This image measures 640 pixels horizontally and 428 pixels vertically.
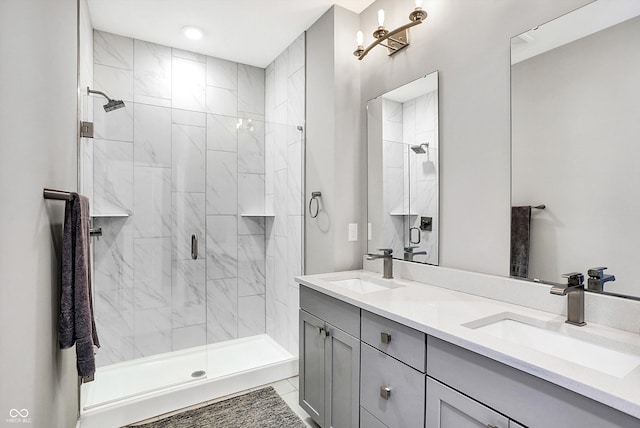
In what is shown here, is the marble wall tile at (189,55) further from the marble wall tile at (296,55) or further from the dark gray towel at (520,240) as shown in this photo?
the dark gray towel at (520,240)

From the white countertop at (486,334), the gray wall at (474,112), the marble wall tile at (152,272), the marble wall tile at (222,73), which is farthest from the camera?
the marble wall tile at (222,73)

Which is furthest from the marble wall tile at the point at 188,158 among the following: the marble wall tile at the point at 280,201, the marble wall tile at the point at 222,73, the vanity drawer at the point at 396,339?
the vanity drawer at the point at 396,339

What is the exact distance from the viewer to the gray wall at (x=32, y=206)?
80 cm

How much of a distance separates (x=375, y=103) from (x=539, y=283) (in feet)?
5.04

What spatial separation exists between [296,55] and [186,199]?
1550mm

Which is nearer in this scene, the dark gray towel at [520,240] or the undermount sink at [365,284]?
the dark gray towel at [520,240]

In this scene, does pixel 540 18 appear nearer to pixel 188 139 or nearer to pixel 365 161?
pixel 365 161

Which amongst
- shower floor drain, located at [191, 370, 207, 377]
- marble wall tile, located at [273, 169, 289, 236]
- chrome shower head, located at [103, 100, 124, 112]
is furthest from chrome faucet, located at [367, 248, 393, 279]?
chrome shower head, located at [103, 100, 124, 112]

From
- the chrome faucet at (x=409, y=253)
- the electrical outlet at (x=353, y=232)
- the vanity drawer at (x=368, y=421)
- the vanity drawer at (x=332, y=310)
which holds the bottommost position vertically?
the vanity drawer at (x=368, y=421)

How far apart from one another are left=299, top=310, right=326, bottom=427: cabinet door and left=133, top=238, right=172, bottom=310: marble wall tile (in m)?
1.24

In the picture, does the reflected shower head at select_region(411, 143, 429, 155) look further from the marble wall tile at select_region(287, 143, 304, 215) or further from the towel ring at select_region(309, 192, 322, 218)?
the marble wall tile at select_region(287, 143, 304, 215)

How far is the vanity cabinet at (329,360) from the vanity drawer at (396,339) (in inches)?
3.6

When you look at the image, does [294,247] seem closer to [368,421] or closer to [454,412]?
[368,421]

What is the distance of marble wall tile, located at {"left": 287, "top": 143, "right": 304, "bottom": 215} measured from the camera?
2.81m
